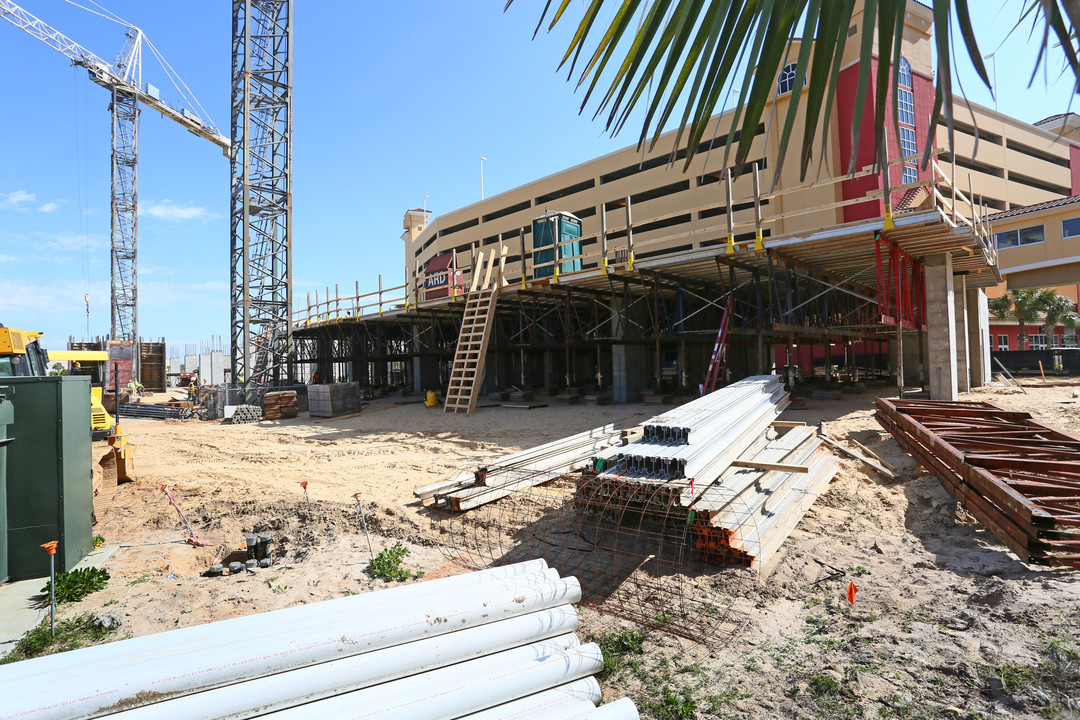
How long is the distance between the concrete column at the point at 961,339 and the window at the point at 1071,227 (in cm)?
1680

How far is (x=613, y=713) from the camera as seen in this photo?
10.6ft

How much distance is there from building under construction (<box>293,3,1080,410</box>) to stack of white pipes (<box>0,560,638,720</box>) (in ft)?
10.7

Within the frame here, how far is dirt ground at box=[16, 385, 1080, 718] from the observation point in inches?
144

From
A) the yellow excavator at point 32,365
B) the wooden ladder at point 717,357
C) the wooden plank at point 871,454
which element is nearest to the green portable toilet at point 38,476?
the yellow excavator at point 32,365

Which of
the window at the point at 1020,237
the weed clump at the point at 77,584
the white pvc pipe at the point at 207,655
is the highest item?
the window at the point at 1020,237

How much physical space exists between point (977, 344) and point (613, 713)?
21.3 meters

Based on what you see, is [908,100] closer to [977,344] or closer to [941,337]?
[977,344]

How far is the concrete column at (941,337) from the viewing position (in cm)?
1238

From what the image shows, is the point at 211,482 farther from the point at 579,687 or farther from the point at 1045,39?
the point at 1045,39

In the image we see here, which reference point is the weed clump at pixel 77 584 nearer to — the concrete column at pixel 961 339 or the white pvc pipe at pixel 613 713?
the white pvc pipe at pixel 613 713

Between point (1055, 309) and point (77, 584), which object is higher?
point (1055, 309)

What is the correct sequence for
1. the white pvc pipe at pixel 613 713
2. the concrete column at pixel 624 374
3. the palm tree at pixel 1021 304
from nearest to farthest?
the white pvc pipe at pixel 613 713 → the concrete column at pixel 624 374 → the palm tree at pixel 1021 304

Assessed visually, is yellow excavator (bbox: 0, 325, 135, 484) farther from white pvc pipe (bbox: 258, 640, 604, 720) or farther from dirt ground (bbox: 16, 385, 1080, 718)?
white pvc pipe (bbox: 258, 640, 604, 720)

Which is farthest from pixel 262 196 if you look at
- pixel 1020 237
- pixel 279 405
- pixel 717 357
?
pixel 1020 237
